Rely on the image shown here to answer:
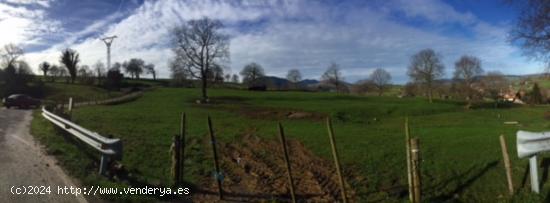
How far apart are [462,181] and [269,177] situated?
214 inches

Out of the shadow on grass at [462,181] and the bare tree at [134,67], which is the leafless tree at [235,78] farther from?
the shadow on grass at [462,181]

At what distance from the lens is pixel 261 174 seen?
12.0m

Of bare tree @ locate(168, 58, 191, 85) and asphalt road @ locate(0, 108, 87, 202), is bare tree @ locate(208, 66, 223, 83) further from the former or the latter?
asphalt road @ locate(0, 108, 87, 202)

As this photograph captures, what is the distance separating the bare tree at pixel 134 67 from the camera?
12175cm

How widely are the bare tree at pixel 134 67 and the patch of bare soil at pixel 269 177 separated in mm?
113839

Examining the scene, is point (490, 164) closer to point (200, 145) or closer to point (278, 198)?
point (278, 198)

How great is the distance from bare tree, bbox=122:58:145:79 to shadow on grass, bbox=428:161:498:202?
12030cm

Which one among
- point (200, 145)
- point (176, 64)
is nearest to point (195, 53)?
point (176, 64)

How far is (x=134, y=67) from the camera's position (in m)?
122

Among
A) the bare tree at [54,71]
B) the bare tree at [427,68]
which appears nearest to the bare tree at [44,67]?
the bare tree at [54,71]

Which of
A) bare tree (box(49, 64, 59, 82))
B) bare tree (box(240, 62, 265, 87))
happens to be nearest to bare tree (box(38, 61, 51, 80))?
bare tree (box(49, 64, 59, 82))

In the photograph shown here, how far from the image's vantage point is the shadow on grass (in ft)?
35.3

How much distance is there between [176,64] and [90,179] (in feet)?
162

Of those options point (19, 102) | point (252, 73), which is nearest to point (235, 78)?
point (252, 73)
